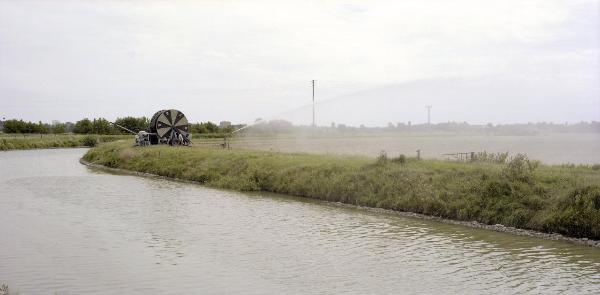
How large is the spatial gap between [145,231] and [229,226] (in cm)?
263

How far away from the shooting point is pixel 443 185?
21.7 meters

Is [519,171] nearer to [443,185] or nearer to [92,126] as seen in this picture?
[443,185]

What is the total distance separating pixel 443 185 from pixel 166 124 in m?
35.9

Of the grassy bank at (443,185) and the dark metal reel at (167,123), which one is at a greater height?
the dark metal reel at (167,123)

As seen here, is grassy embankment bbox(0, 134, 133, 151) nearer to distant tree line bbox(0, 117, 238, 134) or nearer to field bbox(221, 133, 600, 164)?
distant tree line bbox(0, 117, 238, 134)

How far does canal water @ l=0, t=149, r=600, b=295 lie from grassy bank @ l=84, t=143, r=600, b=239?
107cm

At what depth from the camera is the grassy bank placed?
17500mm

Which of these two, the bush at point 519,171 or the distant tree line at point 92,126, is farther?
the distant tree line at point 92,126

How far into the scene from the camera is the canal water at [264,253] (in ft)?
40.1

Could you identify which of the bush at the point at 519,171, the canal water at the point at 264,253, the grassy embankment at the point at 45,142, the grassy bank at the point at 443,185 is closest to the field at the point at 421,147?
the grassy bank at the point at 443,185

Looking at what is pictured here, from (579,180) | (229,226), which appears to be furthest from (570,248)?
(229,226)

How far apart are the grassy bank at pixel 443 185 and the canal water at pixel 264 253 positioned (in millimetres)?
1072

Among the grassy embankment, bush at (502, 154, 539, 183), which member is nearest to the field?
bush at (502, 154, 539, 183)

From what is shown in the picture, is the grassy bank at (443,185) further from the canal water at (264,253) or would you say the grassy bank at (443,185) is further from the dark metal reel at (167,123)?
the dark metal reel at (167,123)
